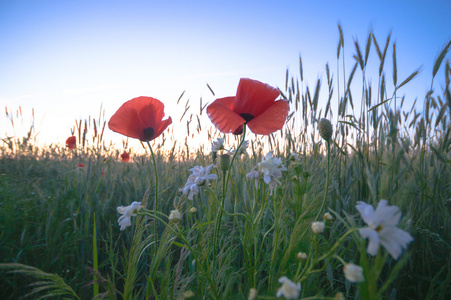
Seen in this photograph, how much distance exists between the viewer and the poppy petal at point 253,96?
1.05m

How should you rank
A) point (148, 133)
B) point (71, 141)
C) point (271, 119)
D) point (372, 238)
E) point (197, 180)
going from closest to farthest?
point (372, 238) → point (197, 180) → point (271, 119) → point (148, 133) → point (71, 141)

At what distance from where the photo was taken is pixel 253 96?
106cm

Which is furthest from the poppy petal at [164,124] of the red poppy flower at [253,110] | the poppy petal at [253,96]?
the poppy petal at [253,96]

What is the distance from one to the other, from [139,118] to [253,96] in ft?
1.60

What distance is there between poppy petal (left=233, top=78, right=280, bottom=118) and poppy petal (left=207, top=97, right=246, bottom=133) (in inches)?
2.3

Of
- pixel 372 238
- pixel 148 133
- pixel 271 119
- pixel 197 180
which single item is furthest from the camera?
pixel 148 133

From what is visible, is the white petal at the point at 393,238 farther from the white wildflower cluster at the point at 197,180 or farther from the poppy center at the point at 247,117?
the poppy center at the point at 247,117

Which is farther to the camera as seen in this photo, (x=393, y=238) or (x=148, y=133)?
(x=148, y=133)

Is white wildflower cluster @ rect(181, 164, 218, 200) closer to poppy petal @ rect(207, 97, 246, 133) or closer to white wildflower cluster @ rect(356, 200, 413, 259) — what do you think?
poppy petal @ rect(207, 97, 246, 133)

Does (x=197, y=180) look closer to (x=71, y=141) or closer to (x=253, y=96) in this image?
(x=253, y=96)

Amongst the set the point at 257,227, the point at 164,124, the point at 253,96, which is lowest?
the point at 257,227

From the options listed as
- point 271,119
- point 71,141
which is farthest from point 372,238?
point 71,141

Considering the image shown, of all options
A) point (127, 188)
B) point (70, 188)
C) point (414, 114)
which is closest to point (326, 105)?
point (414, 114)

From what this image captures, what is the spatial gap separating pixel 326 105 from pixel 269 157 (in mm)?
1266
